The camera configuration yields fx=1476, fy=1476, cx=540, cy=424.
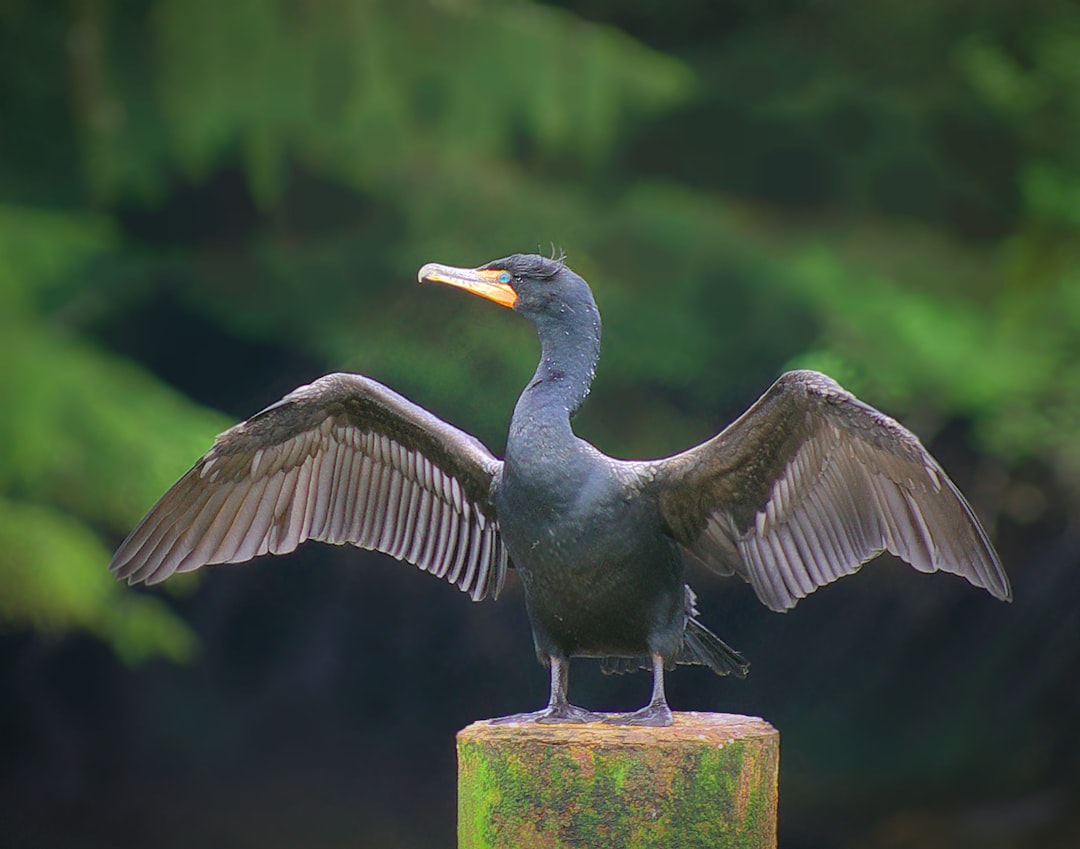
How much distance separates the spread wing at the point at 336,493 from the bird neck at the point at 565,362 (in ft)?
1.12

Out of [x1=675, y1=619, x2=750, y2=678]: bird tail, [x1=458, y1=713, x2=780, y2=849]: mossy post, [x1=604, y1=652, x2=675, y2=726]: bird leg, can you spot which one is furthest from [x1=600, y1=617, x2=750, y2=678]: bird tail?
[x1=458, y1=713, x2=780, y2=849]: mossy post

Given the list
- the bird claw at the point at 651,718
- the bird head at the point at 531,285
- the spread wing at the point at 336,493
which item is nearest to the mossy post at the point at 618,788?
the bird claw at the point at 651,718

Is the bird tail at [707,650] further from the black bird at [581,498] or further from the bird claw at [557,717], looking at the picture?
the bird claw at [557,717]

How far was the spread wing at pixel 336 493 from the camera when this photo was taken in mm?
3600

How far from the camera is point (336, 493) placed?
149 inches

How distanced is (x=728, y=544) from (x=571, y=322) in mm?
648

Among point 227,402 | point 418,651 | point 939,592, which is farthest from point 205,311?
point 939,592

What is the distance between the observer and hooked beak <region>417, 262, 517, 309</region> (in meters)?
3.38

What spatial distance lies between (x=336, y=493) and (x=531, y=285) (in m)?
0.80

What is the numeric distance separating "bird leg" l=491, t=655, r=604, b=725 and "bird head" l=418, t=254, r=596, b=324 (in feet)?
2.62

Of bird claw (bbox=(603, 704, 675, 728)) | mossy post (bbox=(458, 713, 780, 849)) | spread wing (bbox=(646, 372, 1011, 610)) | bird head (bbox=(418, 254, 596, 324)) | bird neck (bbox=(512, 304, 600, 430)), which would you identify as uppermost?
bird head (bbox=(418, 254, 596, 324))

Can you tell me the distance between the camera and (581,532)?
322cm

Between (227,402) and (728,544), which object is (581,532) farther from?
(227,402)

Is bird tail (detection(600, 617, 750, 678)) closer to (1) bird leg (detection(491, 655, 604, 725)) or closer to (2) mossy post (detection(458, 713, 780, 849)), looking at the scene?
(1) bird leg (detection(491, 655, 604, 725))
